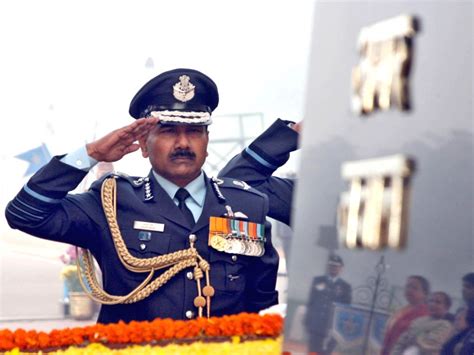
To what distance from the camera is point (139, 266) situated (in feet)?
11.0

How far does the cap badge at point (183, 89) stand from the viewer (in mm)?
3604

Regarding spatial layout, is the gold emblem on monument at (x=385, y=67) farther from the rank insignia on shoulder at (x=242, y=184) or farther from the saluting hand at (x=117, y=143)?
the rank insignia on shoulder at (x=242, y=184)

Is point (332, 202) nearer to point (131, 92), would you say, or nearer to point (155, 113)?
point (155, 113)

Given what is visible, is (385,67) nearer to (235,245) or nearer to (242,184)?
(235,245)

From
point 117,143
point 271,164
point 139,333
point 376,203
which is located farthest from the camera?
point 271,164

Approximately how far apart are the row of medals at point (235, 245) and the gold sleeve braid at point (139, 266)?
0.08 metres

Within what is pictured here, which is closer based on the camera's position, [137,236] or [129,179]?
[137,236]

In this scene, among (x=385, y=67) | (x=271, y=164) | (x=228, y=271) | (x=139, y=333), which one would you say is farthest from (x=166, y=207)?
(x=385, y=67)

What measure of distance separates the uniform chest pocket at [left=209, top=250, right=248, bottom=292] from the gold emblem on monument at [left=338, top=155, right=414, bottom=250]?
69.7 inches

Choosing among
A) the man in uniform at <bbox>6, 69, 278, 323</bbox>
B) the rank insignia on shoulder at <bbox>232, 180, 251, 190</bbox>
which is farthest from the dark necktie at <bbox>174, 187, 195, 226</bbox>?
the rank insignia on shoulder at <bbox>232, 180, 251, 190</bbox>

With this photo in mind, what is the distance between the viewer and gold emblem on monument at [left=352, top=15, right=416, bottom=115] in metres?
1.64

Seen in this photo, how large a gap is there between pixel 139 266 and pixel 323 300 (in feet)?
5.48

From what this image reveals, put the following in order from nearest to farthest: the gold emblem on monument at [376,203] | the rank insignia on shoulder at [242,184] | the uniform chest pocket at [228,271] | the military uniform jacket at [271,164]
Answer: the gold emblem on monument at [376,203]
the uniform chest pocket at [228,271]
the rank insignia on shoulder at [242,184]
the military uniform jacket at [271,164]

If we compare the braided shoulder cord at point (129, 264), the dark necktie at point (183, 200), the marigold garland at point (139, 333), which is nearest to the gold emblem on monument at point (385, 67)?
the marigold garland at point (139, 333)
